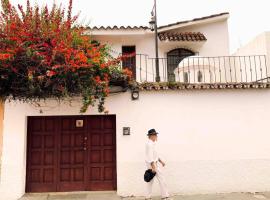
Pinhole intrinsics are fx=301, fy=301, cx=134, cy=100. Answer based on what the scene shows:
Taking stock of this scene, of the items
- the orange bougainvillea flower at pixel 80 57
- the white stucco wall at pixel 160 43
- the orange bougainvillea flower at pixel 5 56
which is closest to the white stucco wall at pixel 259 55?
the white stucco wall at pixel 160 43

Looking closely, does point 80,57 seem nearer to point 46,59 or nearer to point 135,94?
point 46,59

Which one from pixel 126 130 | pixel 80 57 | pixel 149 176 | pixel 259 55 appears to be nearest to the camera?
pixel 80 57

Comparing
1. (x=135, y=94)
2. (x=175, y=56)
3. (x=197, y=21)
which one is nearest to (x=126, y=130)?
(x=135, y=94)

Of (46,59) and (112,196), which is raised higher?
(46,59)

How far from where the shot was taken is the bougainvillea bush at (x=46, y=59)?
7.16 metres

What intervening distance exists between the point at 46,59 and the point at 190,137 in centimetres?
466

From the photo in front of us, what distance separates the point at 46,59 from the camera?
23.6 ft

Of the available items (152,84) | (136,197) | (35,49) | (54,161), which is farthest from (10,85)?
(136,197)

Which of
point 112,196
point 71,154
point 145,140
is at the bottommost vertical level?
point 112,196

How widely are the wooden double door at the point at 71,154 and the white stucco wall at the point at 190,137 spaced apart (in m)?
0.38

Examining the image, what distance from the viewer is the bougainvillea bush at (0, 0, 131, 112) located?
7164 mm

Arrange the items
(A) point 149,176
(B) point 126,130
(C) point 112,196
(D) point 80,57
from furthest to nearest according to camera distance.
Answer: (B) point 126,130 → (C) point 112,196 → (A) point 149,176 → (D) point 80,57

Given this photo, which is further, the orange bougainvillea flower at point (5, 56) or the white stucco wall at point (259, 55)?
the white stucco wall at point (259, 55)

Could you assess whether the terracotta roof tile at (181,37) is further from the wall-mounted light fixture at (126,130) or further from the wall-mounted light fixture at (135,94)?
the wall-mounted light fixture at (126,130)
